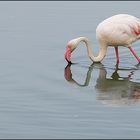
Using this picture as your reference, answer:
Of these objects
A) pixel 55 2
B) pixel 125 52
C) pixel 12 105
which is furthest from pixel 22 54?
pixel 55 2

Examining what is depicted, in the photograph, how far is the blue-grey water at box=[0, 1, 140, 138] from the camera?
8.81 metres

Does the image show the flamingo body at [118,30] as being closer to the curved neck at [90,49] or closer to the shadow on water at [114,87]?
the curved neck at [90,49]

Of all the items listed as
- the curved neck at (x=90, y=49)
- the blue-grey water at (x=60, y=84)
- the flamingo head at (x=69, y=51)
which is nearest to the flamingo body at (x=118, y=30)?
the curved neck at (x=90, y=49)

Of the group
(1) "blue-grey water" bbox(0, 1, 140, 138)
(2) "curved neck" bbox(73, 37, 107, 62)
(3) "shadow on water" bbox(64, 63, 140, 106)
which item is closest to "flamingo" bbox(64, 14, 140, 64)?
(2) "curved neck" bbox(73, 37, 107, 62)

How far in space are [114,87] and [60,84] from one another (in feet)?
3.27

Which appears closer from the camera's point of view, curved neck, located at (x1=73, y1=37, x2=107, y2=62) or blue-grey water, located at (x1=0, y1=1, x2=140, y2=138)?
blue-grey water, located at (x1=0, y1=1, x2=140, y2=138)

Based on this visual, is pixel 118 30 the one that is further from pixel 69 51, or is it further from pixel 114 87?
pixel 114 87

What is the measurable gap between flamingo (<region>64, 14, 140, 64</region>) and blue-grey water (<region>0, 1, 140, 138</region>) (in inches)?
8.6

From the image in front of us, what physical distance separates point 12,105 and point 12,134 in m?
1.45

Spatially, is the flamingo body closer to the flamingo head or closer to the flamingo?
the flamingo

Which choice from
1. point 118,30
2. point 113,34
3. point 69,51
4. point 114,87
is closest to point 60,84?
point 114,87

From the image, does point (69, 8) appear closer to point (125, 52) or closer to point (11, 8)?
point (11, 8)

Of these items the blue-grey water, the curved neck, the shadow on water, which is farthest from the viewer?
the curved neck

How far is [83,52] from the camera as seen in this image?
14156 millimetres
